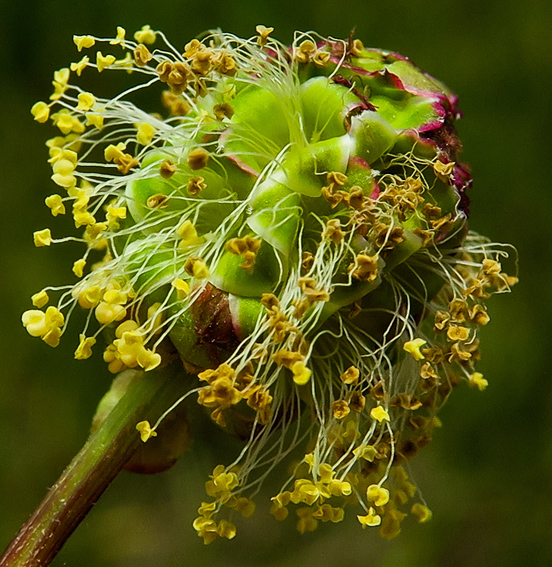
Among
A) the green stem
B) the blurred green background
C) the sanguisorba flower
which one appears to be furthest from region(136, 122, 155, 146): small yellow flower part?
the blurred green background

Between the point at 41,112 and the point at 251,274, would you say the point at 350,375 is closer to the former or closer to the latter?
the point at 251,274

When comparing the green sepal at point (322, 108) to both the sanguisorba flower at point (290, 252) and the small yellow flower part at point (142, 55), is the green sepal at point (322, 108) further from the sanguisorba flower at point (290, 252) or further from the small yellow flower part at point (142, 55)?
the small yellow flower part at point (142, 55)

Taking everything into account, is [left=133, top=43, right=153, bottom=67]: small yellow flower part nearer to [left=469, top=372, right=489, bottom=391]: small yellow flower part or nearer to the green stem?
the green stem

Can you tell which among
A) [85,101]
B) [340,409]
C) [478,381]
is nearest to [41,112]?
[85,101]

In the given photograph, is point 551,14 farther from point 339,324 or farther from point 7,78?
point 339,324

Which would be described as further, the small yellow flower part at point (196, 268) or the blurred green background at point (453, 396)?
the blurred green background at point (453, 396)

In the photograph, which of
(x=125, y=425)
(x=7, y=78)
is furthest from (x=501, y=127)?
(x=125, y=425)

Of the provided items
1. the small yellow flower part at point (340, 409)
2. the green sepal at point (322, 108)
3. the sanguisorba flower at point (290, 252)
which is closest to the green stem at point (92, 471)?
the sanguisorba flower at point (290, 252)
